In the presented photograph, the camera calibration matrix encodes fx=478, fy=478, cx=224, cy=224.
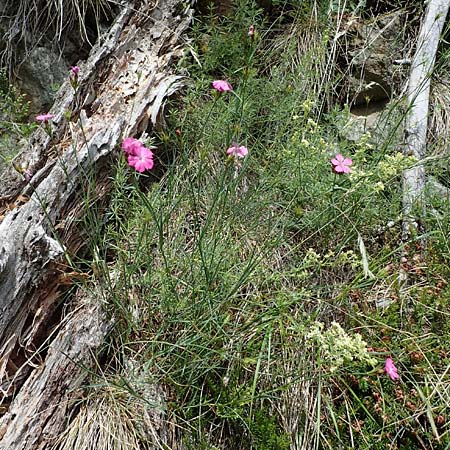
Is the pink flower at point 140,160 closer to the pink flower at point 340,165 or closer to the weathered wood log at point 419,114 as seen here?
the pink flower at point 340,165

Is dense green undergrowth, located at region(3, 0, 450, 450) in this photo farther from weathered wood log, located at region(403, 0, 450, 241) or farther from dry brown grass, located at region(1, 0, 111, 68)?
dry brown grass, located at region(1, 0, 111, 68)

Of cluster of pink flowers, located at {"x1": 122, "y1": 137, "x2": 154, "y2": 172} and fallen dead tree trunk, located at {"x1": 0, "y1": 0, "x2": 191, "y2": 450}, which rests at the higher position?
cluster of pink flowers, located at {"x1": 122, "y1": 137, "x2": 154, "y2": 172}

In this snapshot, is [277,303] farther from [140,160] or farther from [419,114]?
[419,114]

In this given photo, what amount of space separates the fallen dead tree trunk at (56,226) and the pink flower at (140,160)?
154 millimetres

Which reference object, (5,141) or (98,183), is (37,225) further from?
(5,141)

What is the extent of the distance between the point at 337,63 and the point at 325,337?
1.89 m

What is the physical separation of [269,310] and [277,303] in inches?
1.7

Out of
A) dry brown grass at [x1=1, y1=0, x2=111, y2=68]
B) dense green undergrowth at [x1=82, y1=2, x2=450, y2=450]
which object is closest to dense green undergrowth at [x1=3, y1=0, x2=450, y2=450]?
dense green undergrowth at [x1=82, y1=2, x2=450, y2=450]

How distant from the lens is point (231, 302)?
1.69 m

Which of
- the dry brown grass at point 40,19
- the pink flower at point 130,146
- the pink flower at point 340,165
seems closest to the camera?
the pink flower at point 130,146

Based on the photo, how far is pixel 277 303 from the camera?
5.12 feet

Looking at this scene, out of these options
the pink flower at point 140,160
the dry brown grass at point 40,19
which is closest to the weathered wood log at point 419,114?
the pink flower at point 140,160

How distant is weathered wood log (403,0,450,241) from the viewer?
207 cm

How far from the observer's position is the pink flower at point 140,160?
1437 millimetres
